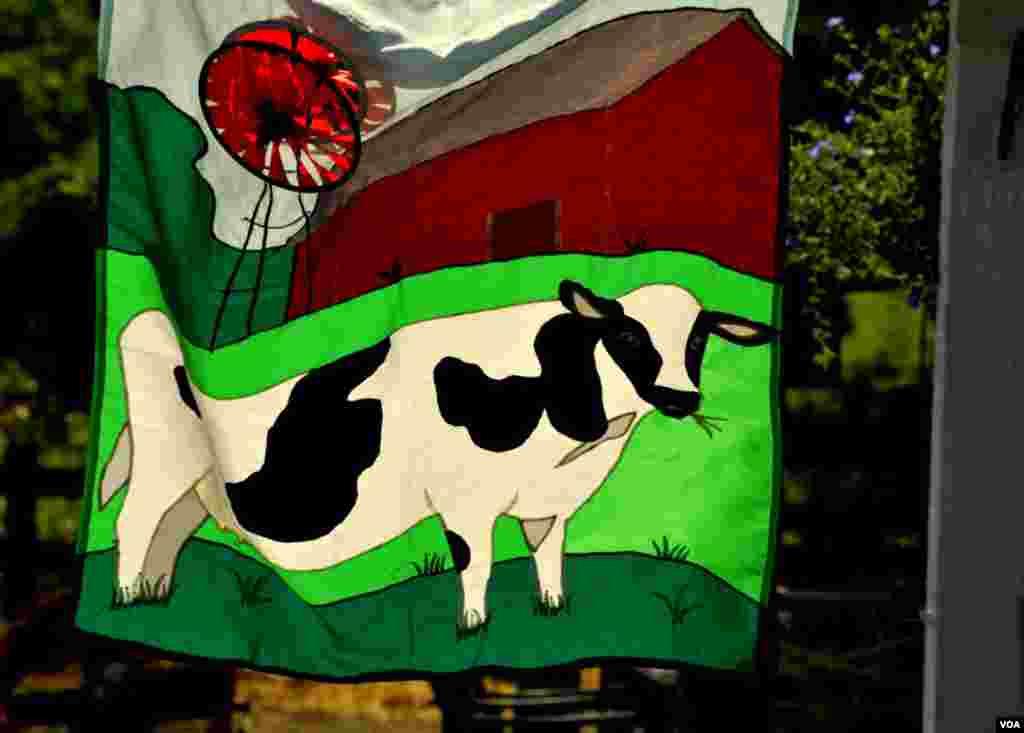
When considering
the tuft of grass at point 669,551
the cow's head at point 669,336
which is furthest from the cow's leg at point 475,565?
the cow's head at point 669,336

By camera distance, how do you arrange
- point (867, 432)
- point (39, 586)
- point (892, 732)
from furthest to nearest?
point (39, 586)
point (867, 432)
point (892, 732)

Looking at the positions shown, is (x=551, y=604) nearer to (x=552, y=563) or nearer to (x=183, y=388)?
(x=552, y=563)

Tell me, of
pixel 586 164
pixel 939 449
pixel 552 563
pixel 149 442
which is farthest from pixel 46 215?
pixel 939 449

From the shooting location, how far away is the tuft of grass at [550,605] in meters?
3.83

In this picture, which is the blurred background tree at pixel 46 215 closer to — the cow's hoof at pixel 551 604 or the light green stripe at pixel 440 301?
the light green stripe at pixel 440 301

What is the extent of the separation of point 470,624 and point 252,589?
1.72ft

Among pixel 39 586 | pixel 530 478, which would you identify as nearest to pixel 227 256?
pixel 530 478

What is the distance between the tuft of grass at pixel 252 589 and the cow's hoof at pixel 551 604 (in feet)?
2.10

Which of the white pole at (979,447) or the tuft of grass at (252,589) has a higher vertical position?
the white pole at (979,447)

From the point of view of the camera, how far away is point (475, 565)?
12.6 ft

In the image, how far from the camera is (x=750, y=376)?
384cm

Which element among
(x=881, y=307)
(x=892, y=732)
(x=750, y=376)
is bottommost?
(x=892, y=732)

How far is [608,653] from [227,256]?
1307 millimetres

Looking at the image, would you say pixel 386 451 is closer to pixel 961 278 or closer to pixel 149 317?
pixel 149 317
